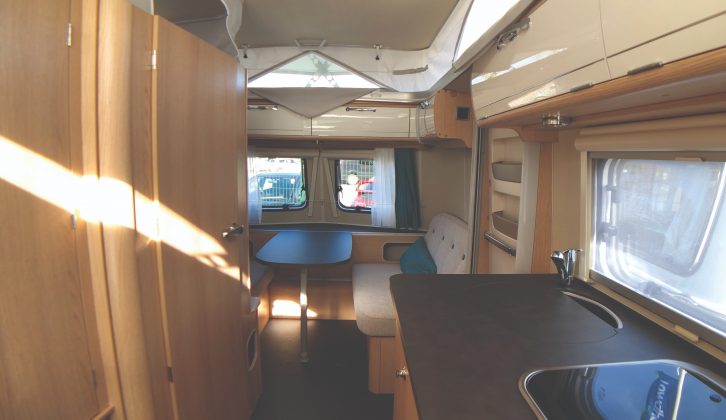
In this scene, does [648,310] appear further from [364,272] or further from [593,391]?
[364,272]

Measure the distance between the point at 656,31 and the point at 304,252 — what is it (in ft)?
8.60

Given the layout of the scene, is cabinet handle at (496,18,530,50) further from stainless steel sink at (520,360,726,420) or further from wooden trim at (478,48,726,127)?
stainless steel sink at (520,360,726,420)

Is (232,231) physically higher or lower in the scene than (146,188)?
lower

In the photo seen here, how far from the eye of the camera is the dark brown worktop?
748 mm

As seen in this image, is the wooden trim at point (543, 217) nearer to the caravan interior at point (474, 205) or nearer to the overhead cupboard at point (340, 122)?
the caravan interior at point (474, 205)

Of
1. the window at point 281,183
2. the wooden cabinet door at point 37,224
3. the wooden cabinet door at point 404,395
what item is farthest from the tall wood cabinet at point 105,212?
the window at point 281,183

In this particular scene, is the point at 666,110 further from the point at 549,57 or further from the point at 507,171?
the point at 507,171

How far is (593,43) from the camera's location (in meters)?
0.70

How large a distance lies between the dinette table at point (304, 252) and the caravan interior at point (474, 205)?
0.56 meters

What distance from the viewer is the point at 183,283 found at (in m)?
1.34

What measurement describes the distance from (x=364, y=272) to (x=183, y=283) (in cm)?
203

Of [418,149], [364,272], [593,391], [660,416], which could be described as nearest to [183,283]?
[593,391]

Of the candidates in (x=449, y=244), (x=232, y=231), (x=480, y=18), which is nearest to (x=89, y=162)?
(x=232, y=231)

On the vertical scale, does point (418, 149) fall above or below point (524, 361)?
above
